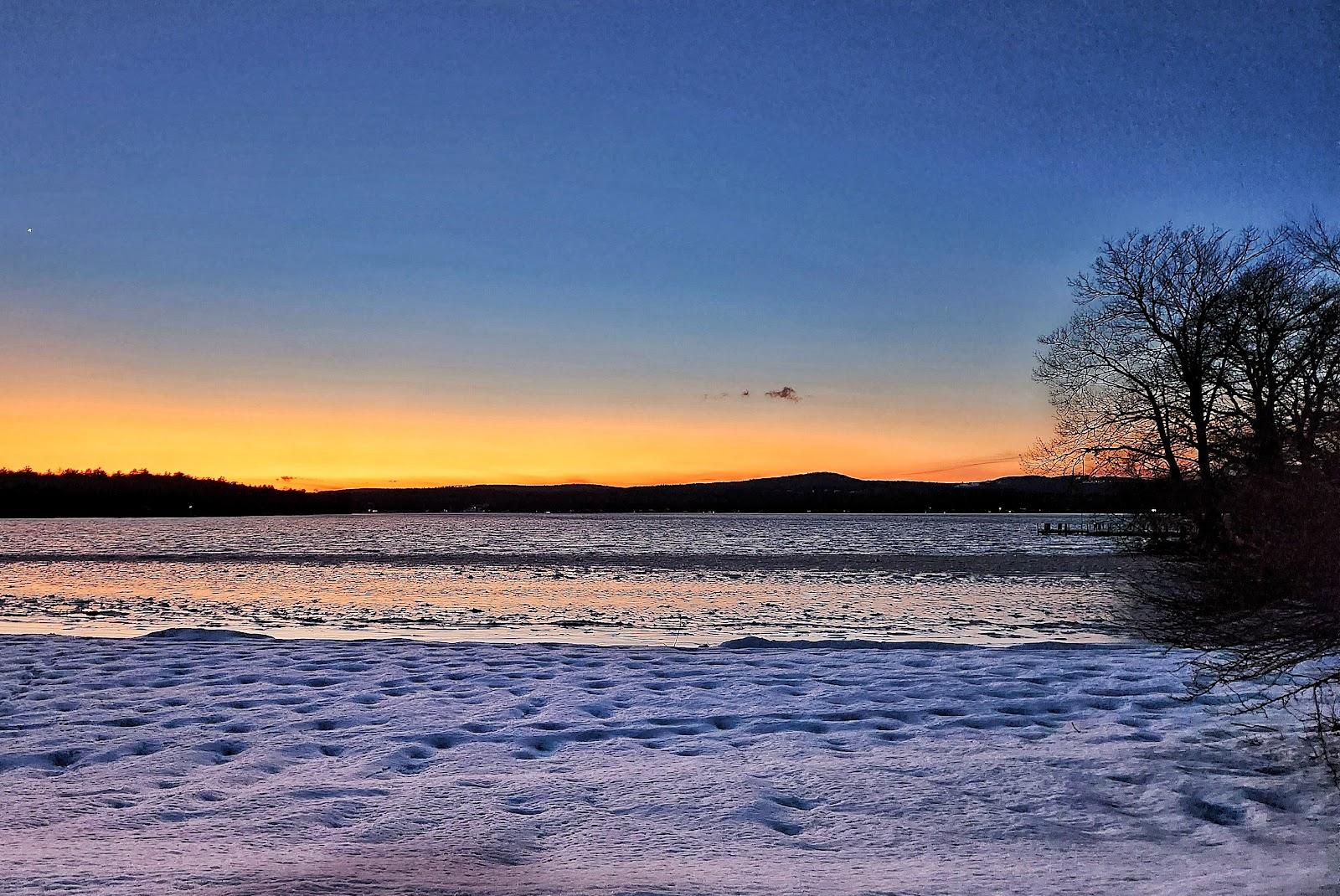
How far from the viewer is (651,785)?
239 inches

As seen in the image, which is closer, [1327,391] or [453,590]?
[1327,391]

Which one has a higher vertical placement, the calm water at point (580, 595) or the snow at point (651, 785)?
the snow at point (651, 785)

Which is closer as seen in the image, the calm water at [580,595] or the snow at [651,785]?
the snow at [651,785]

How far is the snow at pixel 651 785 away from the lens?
15.0ft

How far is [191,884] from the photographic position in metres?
4.33

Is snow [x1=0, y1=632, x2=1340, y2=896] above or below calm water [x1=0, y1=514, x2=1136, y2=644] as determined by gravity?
above

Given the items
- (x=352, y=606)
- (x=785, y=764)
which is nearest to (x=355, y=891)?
(x=785, y=764)

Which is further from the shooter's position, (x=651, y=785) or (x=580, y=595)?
(x=580, y=595)

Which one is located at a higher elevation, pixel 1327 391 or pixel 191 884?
pixel 1327 391

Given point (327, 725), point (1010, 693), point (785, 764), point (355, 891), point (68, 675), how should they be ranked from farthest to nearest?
point (68, 675) → point (1010, 693) → point (327, 725) → point (785, 764) → point (355, 891)

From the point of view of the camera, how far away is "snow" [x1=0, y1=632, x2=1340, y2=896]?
4.56 metres

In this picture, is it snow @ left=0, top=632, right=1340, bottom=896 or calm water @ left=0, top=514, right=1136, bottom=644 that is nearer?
snow @ left=0, top=632, right=1340, bottom=896

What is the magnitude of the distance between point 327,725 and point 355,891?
12.3ft

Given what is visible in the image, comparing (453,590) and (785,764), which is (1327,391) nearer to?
(785,764)
